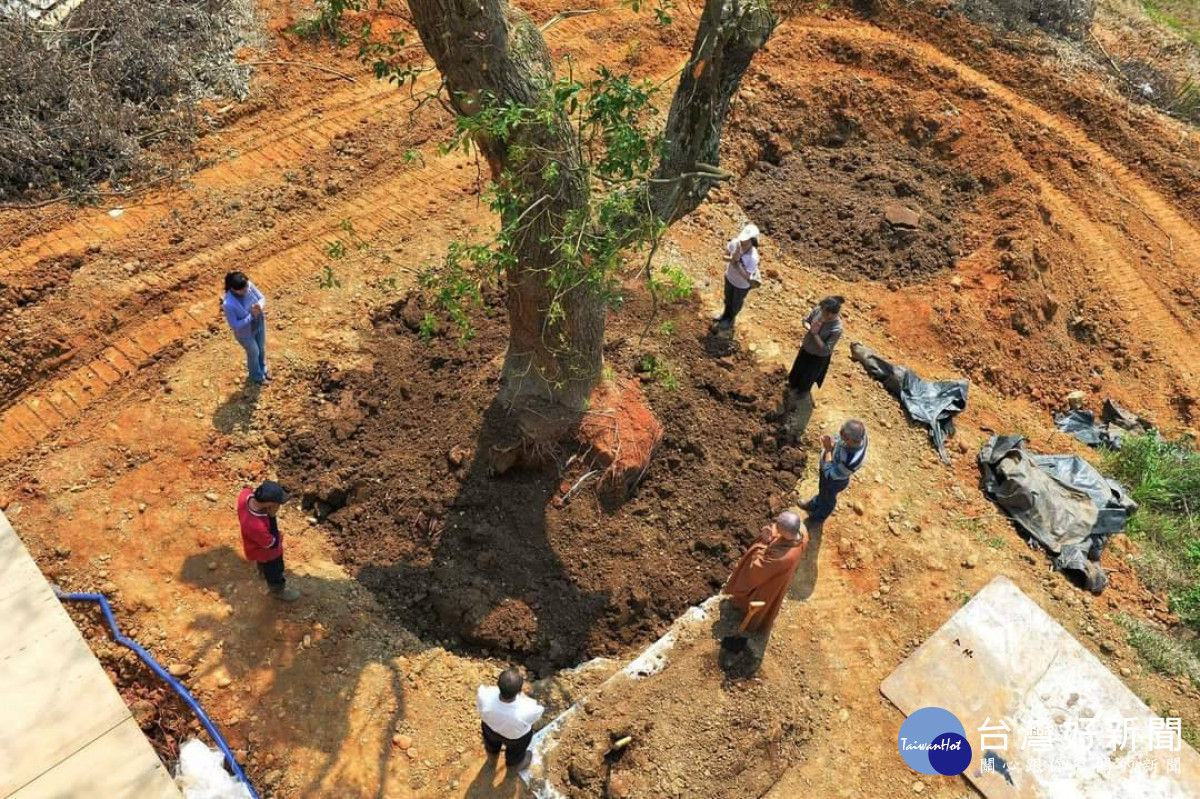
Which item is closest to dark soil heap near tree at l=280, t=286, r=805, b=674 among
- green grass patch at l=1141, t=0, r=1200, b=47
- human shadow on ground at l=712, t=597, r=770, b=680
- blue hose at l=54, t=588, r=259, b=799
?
human shadow on ground at l=712, t=597, r=770, b=680

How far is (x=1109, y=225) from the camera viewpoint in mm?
10055

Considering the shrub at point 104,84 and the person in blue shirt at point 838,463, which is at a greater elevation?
the shrub at point 104,84

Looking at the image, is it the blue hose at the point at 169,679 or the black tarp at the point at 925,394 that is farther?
the black tarp at the point at 925,394

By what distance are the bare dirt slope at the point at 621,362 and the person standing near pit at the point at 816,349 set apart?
1.16 ft

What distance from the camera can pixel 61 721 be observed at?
445cm

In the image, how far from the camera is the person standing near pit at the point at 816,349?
657 centimetres

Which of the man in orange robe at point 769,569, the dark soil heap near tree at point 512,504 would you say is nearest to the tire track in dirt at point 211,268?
the dark soil heap near tree at point 512,504

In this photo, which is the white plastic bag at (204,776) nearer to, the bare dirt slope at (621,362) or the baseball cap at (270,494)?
the bare dirt slope at (621,362)

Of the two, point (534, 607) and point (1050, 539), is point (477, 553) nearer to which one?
point (534, 607)

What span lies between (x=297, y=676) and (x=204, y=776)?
0.74m

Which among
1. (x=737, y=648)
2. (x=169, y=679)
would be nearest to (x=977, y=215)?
(x=737, y=648)

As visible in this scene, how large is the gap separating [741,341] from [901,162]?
4702mm

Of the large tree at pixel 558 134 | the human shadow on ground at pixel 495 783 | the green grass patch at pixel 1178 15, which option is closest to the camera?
the large tree at pixel 558 134

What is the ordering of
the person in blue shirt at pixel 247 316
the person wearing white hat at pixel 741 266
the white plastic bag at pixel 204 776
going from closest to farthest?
the white plastic bag at pixel 204 776 → the person in blue shirt at pixel 247 316 → the person wearing white hat at pixel 741 266
